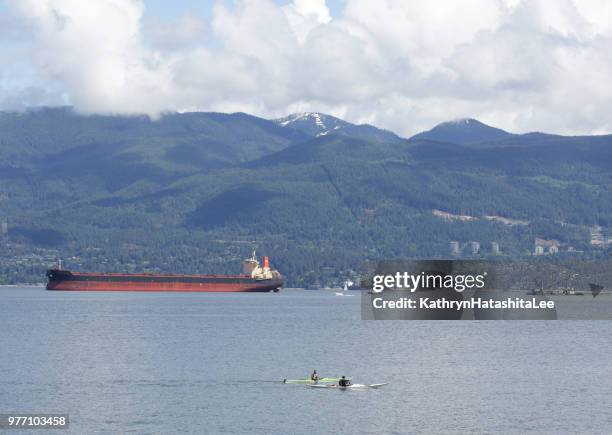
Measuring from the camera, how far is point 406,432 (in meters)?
81.8

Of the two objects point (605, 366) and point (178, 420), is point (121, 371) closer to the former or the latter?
point (178, 420)

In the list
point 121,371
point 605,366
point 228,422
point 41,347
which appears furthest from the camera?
point 41,347

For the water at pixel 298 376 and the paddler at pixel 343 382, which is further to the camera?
the paddler at pixel 343 382

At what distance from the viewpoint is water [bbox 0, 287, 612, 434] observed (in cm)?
8600

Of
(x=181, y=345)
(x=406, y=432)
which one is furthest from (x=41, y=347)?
(x=406, y=432)

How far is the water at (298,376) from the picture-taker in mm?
86000

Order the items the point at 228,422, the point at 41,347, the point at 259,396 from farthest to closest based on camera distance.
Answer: the point at 41,347, the point at 259,396, the point at 228,422

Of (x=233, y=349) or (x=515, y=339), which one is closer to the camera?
(x=233, y=349)

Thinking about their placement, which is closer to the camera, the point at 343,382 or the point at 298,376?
the point at 343,382

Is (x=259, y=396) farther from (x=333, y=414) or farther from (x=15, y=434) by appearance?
(x=15, y=434)

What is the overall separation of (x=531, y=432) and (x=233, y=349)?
59651 mm

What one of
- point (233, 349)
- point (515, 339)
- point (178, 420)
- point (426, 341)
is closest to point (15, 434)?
point (178, 420)

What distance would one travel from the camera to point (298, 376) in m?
110

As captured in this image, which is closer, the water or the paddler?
the water
